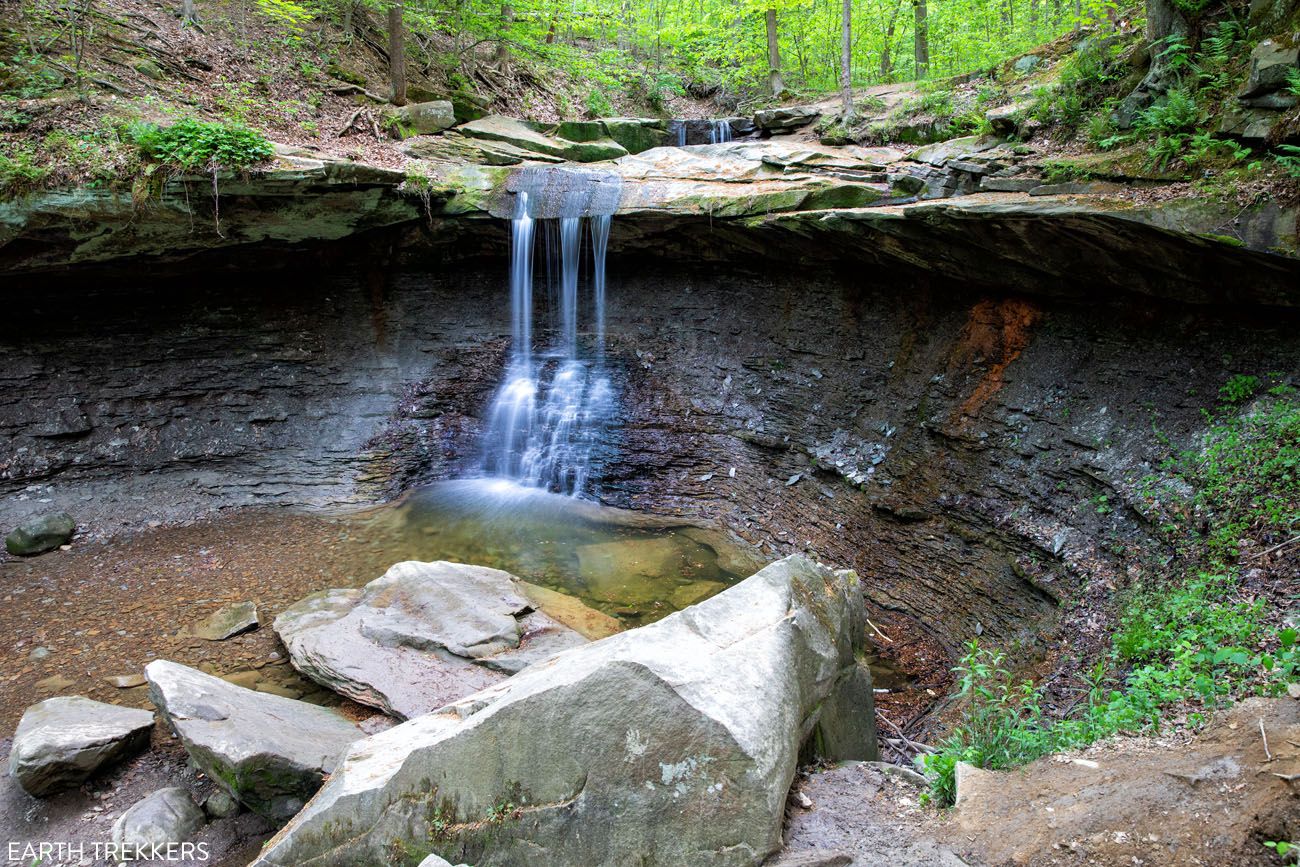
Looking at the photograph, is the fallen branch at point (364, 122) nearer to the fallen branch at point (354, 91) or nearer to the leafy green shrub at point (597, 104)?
the fallen branch at point (354, 91)

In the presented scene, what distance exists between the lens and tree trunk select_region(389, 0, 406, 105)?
1200 centimetres

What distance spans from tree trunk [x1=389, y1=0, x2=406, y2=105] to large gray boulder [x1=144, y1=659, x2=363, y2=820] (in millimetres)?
11097

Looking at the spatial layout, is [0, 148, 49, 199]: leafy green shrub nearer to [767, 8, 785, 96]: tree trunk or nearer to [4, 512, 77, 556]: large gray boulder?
[4, 512, 77, 556]: large gray boulder

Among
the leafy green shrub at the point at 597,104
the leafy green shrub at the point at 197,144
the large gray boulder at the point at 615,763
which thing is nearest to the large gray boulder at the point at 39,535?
the leafy green shrub at the point at 197,144

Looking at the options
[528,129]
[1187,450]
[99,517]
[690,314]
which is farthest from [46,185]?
[1187,450]

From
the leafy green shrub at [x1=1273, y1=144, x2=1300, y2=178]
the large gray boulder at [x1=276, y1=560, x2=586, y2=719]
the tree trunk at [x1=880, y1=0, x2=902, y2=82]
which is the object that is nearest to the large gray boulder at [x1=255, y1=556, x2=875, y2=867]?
the large gray boulder at [x1=276, y1=560, x2=586, y2=719]

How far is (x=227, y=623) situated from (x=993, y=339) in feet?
29.1

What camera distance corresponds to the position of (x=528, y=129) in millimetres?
13039

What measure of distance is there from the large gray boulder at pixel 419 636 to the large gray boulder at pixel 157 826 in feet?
4.46

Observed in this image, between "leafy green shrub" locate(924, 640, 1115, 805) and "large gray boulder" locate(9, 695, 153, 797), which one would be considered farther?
"large gray boulder" locate(9, 695, 153, 797)

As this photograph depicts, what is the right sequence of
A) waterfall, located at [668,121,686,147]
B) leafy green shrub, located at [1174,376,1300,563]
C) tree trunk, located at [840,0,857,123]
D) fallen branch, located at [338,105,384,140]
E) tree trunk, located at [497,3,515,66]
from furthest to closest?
waterfall, located at [668,121,686,147] < tree trunk, located at [497,3,515,66] < tree trunk, located at [840,0,857,123] < fallen branch, located at [338,105,384,140] < leafy green shrub, located at [1174,376,1300,563]

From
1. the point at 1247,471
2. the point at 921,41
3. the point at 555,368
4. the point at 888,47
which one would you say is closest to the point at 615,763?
the point at 1247,471

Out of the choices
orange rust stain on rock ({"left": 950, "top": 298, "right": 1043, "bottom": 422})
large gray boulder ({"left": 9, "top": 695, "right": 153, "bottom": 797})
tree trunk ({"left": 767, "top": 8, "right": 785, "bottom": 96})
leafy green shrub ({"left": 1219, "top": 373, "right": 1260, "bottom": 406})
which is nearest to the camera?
large gray boulder ({"left": 9, "top": 695, "right": 153, "bottom": 797})

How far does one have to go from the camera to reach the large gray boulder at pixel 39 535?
319 inches
